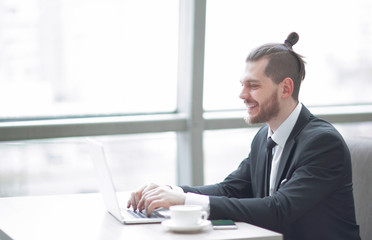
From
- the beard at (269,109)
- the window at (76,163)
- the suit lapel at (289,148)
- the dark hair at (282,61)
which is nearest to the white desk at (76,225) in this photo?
the suit lapel at (289,148)

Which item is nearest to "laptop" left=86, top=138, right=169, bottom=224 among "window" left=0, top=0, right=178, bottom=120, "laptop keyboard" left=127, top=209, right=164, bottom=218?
"laptop keyboard" left=127, top=209, right=164, bottom=218

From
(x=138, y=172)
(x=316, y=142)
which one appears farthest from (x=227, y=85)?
(x=316, y=142)

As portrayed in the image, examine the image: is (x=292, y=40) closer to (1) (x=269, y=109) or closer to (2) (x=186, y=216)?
(1) (x=269, y=109)

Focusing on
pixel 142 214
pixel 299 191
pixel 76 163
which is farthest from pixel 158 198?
pixel 76 163

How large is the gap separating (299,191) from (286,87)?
534 mm

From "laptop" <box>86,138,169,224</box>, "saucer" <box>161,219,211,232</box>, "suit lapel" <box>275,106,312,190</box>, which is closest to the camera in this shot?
"saucer" <box>161,219,211,232</box>

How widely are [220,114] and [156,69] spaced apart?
573 mm

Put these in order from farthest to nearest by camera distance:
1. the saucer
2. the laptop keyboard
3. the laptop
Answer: the laptop keyboard → the laptop → the saucer

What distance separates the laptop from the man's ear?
0.72 metres

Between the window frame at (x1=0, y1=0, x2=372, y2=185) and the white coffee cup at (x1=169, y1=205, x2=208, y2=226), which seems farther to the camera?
the window frame at (x1=0, y1=0, x2=372, y2=185)

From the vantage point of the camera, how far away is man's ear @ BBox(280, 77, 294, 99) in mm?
2523

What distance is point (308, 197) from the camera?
218 centimetres

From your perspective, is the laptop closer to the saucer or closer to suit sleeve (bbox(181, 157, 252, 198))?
the saucer

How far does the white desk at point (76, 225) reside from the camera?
1885 millimetres
